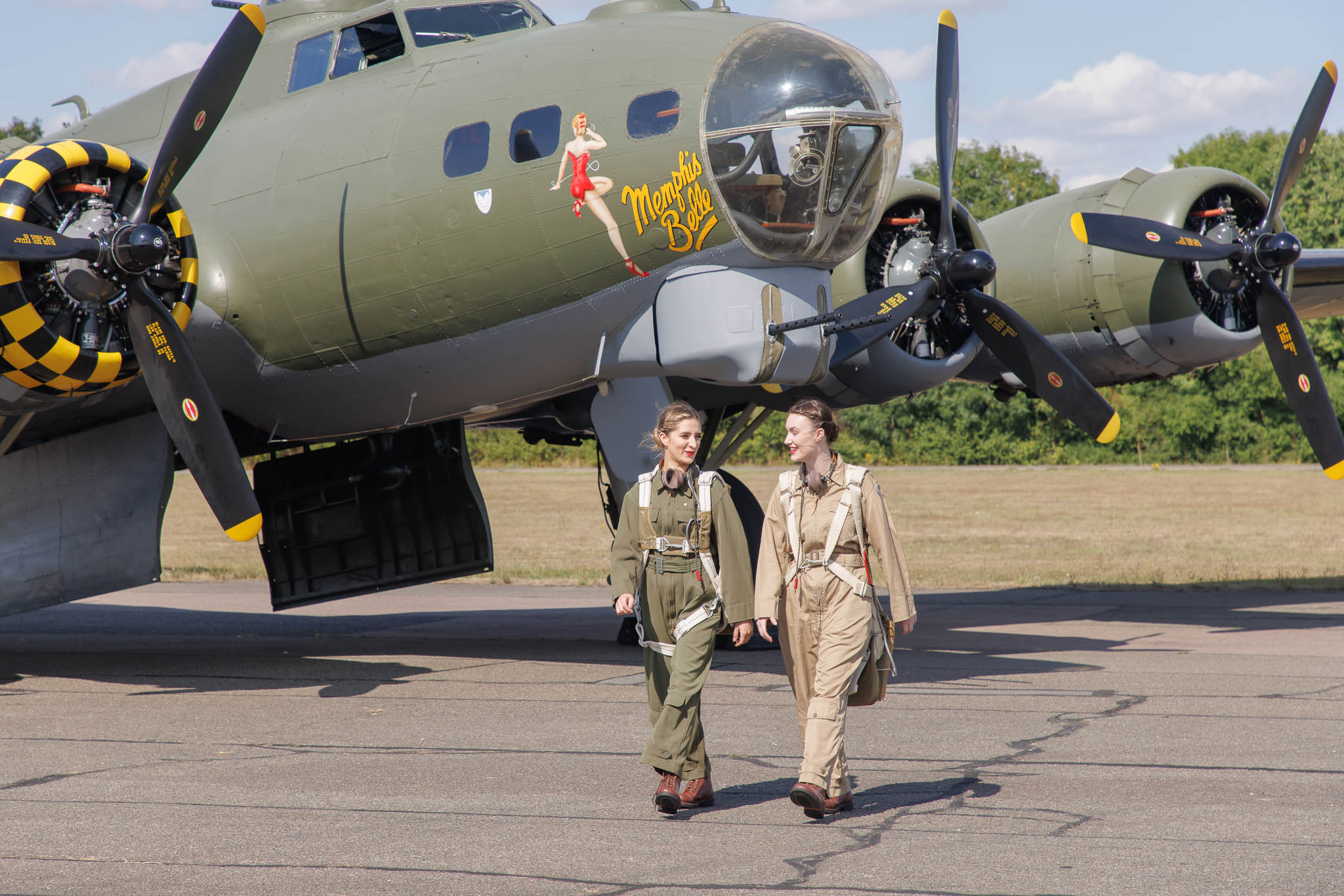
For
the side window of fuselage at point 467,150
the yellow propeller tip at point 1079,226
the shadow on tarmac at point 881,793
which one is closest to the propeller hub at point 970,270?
the yellow propeller tip at point 1079,226

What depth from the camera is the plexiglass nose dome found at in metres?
9.86

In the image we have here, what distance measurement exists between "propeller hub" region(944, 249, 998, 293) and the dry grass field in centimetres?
884

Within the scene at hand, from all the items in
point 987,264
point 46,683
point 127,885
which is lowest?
point 46,683

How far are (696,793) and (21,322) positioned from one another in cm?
574

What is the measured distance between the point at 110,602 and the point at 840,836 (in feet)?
54.7

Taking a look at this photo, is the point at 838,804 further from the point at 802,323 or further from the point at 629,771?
the point at 802,323

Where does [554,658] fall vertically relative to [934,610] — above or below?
above

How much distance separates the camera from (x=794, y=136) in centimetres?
987

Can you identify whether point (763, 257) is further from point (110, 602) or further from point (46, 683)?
point (110, 602)

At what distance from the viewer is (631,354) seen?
10.6 meters

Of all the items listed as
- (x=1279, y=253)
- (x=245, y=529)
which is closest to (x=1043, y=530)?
(x=1279, y=253)

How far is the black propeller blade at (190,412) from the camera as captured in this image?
395 inches

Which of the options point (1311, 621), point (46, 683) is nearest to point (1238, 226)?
point (1311, 621)

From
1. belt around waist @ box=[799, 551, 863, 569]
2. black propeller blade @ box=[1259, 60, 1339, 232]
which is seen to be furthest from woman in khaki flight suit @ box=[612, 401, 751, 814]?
black propeller blade @ box=[1259, 60, 1339, 232]
